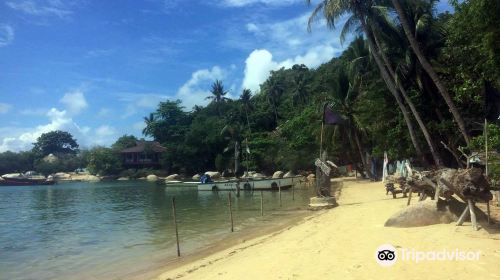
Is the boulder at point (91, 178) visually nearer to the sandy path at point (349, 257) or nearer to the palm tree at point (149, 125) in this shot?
the palm tree at point (149, 125)

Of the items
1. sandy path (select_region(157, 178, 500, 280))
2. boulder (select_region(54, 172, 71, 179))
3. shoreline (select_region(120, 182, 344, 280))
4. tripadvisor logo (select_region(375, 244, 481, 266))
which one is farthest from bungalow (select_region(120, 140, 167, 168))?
tripadvisor logo (select_region(375, 244, 481, 266))

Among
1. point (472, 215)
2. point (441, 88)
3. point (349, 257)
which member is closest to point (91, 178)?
point (441, 88)

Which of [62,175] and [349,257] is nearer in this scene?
[349,257]

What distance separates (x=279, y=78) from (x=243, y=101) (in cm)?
917

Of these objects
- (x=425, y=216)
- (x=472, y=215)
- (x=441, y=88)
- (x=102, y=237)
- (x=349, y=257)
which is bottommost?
(x=102, y=237)

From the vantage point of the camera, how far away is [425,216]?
11531 mm

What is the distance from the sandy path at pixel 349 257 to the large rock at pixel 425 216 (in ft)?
1.15

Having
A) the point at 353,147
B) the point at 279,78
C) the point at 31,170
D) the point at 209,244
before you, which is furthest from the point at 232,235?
the point at 31,170

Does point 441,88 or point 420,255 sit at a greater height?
point 441,88

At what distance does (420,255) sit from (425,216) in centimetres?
334

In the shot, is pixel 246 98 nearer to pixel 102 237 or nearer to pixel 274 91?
pixel 274 91

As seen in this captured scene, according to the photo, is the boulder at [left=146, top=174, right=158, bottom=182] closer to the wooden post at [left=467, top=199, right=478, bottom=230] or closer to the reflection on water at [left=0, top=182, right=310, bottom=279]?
the reflection on water at [left=0, top=182, right=310, bottom=279]

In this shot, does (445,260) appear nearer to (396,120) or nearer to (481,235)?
(481,235)

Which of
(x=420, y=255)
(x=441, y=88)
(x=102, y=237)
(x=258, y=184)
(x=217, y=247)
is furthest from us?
(x=258, y=184)
